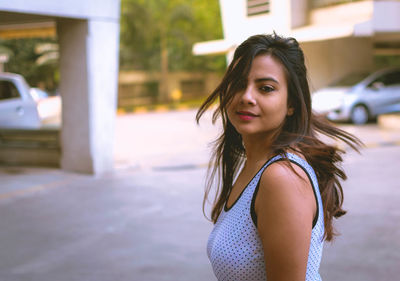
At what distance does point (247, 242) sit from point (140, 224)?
4.69 meters

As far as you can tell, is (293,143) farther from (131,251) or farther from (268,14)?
(268,14)

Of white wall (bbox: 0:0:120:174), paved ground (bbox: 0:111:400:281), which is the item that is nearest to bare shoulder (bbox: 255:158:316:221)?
paved ground (bbox: 0:111:400:281)

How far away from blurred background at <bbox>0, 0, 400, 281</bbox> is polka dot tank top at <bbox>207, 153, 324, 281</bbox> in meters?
0.91

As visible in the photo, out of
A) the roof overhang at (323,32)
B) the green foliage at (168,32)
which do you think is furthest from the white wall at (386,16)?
the green foliage at (168,32)

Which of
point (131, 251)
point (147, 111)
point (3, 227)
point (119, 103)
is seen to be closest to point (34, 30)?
point (3, 227)

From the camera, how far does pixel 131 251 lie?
520cm

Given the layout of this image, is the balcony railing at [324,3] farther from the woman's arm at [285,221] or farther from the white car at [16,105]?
the woman's arm at [285,221]

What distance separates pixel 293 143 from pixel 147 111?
25282 millimetres

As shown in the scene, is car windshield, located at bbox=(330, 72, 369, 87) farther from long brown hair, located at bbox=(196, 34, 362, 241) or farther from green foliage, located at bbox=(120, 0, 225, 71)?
long brown hair, located at bbox=(196, 34, 362, 241)

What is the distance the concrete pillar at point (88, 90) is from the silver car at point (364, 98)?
8839 millimetres

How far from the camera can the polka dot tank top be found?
1584 mm

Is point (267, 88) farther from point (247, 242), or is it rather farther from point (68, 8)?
point (68, 8)

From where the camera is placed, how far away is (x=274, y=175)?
1.48m

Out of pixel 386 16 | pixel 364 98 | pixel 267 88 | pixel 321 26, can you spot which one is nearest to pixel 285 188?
pixel 267 88
